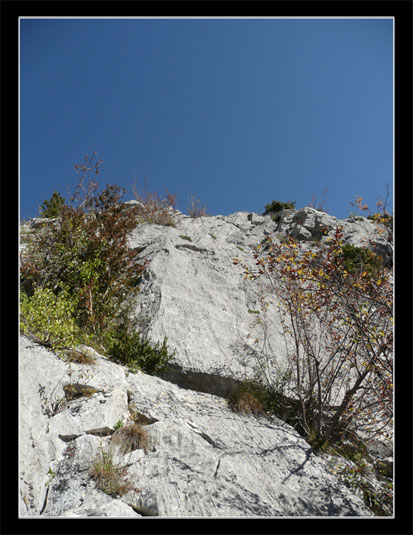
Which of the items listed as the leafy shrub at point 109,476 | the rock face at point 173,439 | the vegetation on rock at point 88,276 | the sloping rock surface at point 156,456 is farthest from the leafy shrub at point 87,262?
the leafy shrub at point 109,476

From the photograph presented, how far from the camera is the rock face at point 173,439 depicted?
313 centimetres

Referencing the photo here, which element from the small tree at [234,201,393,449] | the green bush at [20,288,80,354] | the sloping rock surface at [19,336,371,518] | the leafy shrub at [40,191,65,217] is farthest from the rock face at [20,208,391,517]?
the leafy shrub at [40,191,65,217]

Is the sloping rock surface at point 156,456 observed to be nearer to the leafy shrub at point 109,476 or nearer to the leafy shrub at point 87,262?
the leafy shrub at point 109,476

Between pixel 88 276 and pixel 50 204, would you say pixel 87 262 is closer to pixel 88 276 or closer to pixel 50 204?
pixel 88 276

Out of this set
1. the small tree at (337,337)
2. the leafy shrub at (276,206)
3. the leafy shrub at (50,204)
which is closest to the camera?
the small tree at (337,337)

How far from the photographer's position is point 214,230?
14625 mm

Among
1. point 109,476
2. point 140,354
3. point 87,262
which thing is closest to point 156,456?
point 109,476

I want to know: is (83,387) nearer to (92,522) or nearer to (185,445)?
(185,445)

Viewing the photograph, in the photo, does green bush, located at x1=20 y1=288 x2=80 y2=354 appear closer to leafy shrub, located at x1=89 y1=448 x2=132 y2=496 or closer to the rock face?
the rock face

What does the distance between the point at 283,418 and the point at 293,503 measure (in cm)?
192

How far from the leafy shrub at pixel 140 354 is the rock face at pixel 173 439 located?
0.76ft

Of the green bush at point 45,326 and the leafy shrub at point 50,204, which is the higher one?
the leafy shrub at point 50,204

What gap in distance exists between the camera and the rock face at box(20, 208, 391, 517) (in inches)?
123

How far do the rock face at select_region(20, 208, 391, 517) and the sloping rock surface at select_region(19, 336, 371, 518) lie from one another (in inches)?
0.5
